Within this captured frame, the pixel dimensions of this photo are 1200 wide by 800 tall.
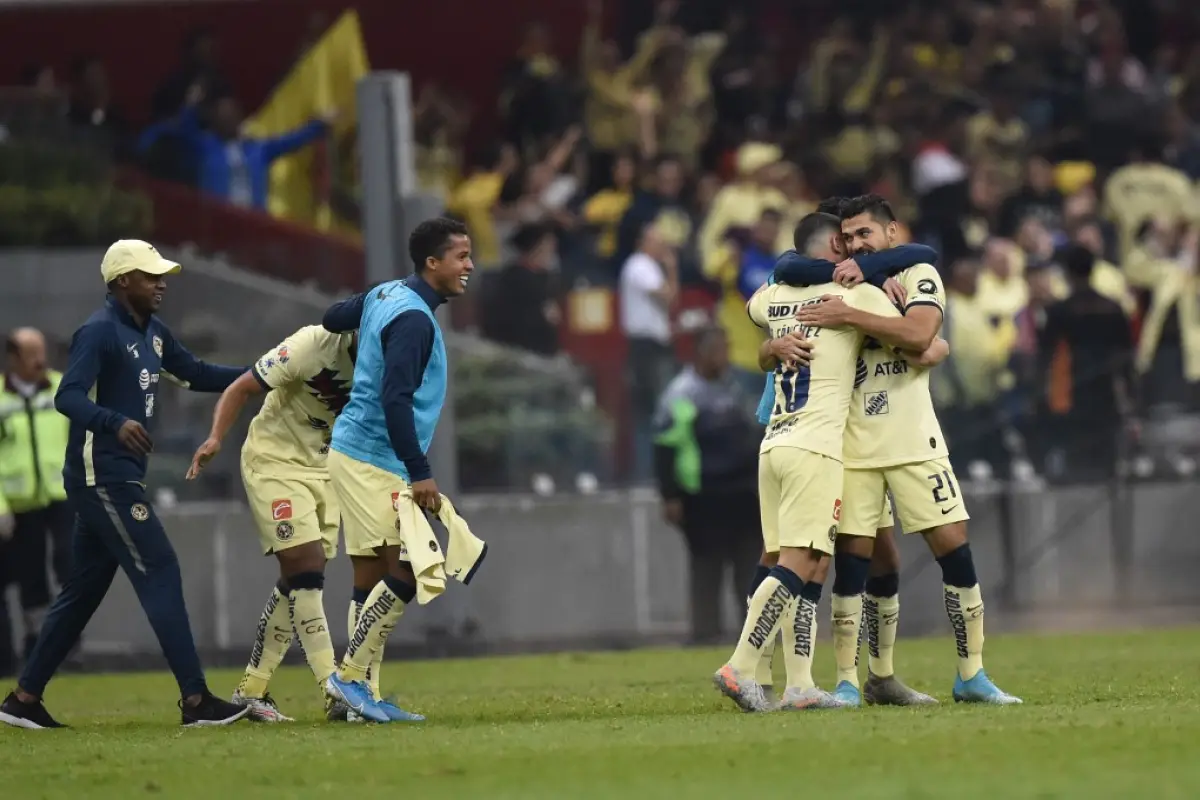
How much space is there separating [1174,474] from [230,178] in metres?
9.09

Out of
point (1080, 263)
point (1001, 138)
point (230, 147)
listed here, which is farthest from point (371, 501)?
point (1001, 138)

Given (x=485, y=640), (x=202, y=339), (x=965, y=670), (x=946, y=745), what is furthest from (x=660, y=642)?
(x=946, y=745)

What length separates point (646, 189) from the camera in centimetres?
2197

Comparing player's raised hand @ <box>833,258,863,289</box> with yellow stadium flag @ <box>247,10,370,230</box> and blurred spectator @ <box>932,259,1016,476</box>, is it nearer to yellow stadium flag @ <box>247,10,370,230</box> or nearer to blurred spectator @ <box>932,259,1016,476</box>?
blurred spectator @ <box>932,259,1016,476</box>

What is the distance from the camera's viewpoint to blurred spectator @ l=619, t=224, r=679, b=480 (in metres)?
18.7

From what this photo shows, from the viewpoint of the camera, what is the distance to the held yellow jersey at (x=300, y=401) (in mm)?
10680

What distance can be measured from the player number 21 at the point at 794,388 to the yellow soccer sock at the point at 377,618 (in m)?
1.88

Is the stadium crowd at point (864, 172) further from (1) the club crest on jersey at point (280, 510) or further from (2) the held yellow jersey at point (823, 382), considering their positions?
(2) the held yellow jersey at point (823, 382)

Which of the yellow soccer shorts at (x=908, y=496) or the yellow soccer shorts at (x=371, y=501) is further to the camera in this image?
the yellow soccer shorts at (x=371, y=501)

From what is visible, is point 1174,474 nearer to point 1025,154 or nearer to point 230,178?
point 1025,154

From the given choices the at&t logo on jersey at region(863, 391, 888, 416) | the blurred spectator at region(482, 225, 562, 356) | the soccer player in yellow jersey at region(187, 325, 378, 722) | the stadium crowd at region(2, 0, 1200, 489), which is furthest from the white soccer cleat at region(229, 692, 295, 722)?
the blurred spectator at region(482, 225, 562, 356)

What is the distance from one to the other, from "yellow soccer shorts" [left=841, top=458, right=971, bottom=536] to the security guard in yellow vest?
7392mm

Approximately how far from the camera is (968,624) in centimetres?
997

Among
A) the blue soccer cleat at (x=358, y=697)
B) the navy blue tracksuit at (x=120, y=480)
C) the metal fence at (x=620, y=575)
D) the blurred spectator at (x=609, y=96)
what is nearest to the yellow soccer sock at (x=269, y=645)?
the navy blue tracksuit at (x=120, y=480)
